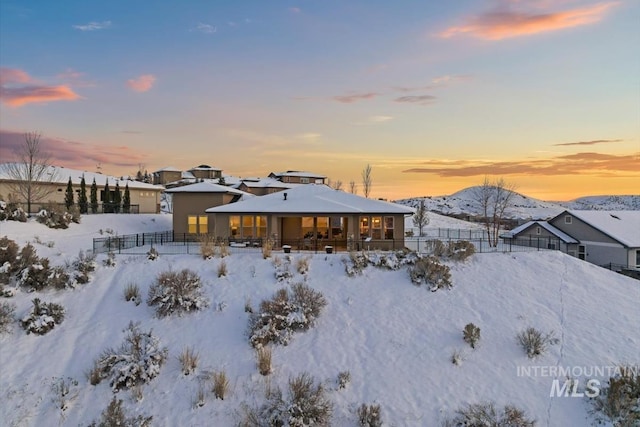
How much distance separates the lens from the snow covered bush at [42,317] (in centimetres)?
1378

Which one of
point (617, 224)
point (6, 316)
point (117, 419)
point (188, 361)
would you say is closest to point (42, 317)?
point (6, 316)

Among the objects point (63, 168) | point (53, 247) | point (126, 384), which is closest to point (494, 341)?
point (126, 384)

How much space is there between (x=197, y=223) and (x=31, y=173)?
19518 mm

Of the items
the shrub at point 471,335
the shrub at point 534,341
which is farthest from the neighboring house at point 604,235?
the shrub at point 471,335

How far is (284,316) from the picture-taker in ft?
46.4

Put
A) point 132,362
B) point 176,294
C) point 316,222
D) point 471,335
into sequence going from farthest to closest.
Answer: point 316,222
point 176,294
point 471,335
point 132,362

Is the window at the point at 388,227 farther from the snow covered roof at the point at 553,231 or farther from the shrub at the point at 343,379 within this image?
the snow covered roof at the point at 553,231

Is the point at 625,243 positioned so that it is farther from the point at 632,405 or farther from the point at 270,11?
the point at 270,11

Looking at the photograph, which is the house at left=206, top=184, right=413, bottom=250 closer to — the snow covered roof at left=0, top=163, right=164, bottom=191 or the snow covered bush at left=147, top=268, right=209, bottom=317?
the snow covered bush at left=147, top=268, right=209, bottom=317

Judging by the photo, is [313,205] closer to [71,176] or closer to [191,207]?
[191,207]

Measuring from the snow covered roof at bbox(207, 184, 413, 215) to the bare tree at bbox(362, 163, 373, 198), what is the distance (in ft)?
126

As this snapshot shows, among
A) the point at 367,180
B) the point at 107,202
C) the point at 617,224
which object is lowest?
the point at 617,224

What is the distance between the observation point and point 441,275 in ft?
58.0

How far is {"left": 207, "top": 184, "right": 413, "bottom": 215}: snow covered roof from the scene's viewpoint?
79.4 ft
